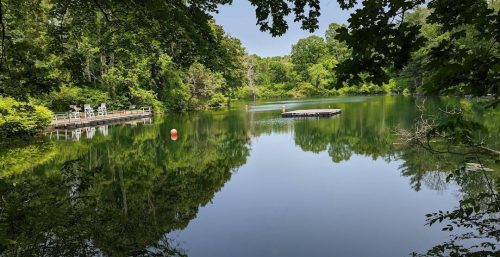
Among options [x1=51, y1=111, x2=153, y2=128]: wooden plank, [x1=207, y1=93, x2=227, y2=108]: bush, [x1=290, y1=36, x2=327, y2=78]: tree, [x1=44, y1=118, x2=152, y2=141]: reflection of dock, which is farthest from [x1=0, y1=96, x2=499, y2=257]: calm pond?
[x1=290, y1=36, x2=327, y2=78]: tree

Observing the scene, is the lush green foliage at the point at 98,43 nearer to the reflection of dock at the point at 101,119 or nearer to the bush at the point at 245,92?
the reflection of dock at the point at 101,119

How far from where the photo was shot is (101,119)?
35281 mm

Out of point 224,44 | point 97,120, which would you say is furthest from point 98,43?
point 97,120

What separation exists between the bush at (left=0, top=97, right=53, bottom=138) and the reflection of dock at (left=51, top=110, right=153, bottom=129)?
→ 134 inches

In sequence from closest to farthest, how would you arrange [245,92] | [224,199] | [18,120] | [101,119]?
[224,199], [18,120], [101,119], [245,92]

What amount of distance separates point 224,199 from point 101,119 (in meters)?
26.8

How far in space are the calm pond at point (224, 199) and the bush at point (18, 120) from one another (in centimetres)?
197

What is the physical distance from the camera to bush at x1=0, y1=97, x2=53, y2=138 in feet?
68.9

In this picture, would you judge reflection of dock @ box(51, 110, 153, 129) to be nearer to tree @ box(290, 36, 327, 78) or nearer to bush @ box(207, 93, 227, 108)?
bush @ box(207, 93, 227, 108)

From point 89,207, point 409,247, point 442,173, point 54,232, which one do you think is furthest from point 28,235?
point 442,173

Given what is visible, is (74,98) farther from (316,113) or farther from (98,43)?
(98,43)

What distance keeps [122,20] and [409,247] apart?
292 inches

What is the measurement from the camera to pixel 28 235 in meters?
6.83

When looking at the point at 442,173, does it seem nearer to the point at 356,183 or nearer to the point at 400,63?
the point at 356,183
